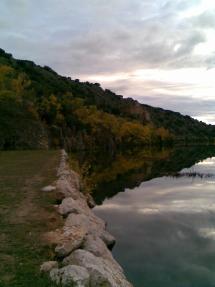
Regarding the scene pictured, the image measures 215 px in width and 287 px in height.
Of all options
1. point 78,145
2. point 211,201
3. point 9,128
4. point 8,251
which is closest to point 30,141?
point 9,128

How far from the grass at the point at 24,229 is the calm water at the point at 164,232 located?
2.51m

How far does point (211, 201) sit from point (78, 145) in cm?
5631

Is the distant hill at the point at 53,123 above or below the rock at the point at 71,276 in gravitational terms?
above

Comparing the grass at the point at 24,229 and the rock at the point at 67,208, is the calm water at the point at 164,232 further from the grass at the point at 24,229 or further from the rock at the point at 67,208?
the grass at the point at 24,229

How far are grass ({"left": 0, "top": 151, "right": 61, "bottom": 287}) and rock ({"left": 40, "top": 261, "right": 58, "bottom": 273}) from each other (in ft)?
0.29

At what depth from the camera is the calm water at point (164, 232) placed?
10477mm

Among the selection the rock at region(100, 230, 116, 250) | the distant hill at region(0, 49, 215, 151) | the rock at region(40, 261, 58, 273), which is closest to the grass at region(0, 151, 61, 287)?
the rock at region(40, 261, 58, 273)

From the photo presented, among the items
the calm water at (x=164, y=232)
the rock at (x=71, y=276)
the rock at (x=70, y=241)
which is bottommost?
the calm water at (x=164, y=232)

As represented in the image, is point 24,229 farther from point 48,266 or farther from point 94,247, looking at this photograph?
point 48,266

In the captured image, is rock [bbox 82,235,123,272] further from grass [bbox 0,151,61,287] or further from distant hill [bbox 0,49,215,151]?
distant hill [bbox 0,49,215,151]

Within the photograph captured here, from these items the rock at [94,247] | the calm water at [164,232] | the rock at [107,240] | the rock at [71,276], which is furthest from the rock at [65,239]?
the rock at [107,240]

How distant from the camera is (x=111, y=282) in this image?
20.8 ft

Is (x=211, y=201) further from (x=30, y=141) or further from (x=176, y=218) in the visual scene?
(x=30, y=141)

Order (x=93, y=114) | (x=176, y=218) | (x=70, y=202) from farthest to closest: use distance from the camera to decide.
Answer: (x=93, y=114) < (x=176, y=218) < (x=70, y=202)
